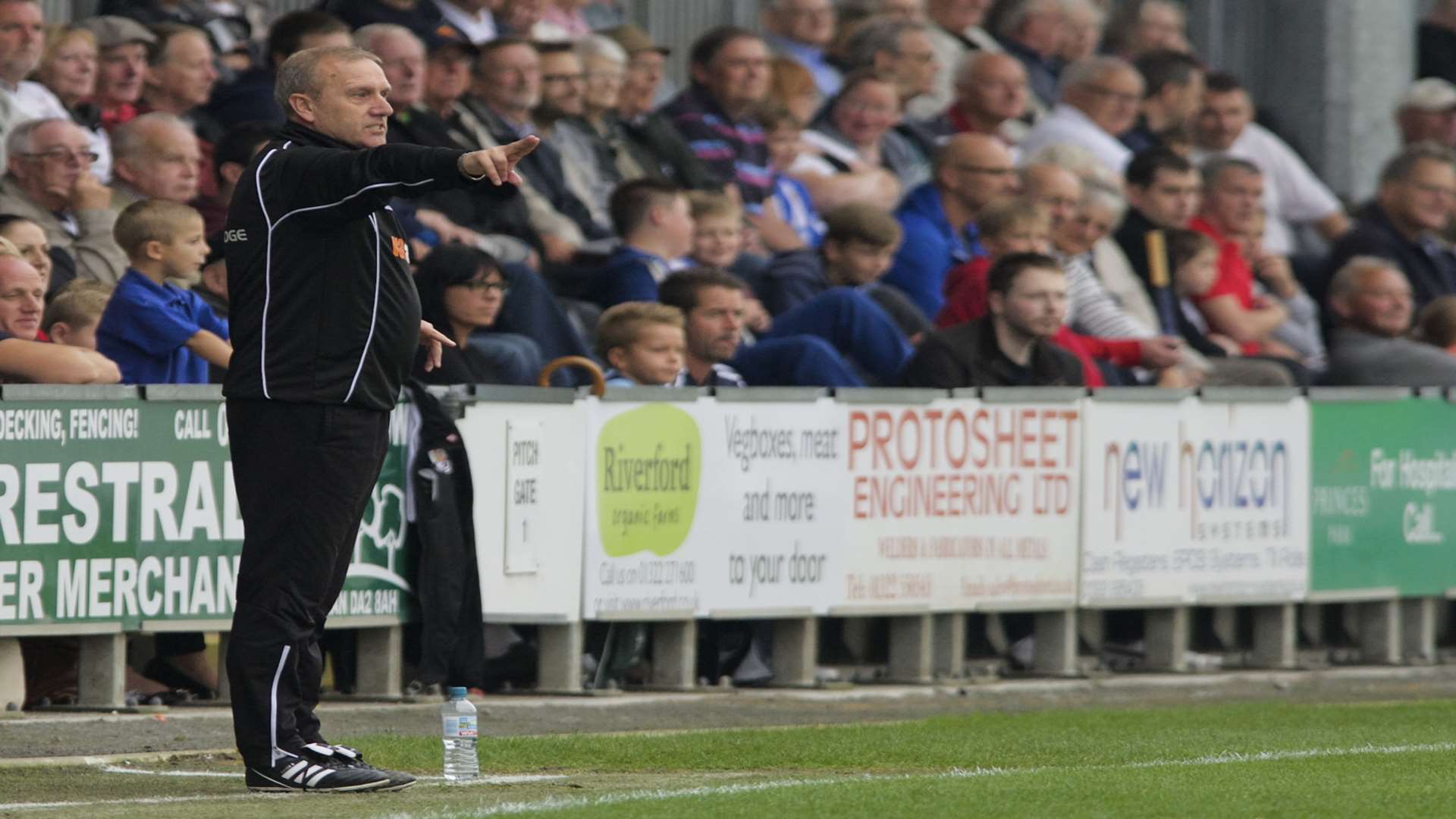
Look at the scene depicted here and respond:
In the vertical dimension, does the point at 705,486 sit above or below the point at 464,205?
below

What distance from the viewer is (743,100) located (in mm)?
17562

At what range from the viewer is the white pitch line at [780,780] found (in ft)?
26.2

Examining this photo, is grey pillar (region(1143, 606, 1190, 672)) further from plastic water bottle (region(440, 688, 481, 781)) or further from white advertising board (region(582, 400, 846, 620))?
plastic water bottle (region(440, 688, 481, 781))

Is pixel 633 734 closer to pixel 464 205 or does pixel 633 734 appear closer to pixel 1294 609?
pixel 464 205

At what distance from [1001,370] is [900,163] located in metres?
4.57

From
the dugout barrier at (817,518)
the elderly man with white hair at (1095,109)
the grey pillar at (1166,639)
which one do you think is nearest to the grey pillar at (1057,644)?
the dugout barrier at (817,518)

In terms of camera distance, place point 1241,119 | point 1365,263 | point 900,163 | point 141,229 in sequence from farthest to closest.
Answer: point 1241,119
point 900,163
point 1365,263
point 141,229

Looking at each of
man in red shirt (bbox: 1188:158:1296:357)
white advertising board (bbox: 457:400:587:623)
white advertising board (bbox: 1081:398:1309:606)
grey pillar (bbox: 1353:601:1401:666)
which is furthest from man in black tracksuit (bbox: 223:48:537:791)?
man in red shirt (bbox: 1188:158:1296:357)

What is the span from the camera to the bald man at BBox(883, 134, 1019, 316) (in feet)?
54.5

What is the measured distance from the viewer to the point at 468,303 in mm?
12758

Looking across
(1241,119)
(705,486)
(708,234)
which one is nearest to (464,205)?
(708,234)

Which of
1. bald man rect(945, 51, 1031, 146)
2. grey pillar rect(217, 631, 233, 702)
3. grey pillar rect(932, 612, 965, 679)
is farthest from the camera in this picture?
bald man rect(945, 51, 1031, 146)

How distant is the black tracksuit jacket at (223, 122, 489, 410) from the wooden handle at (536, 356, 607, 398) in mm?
3917

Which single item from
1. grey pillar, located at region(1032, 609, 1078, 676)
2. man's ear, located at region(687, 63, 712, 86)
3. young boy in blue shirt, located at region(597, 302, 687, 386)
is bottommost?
grey pillar, located at region(1032, 609, 1078, 676)
